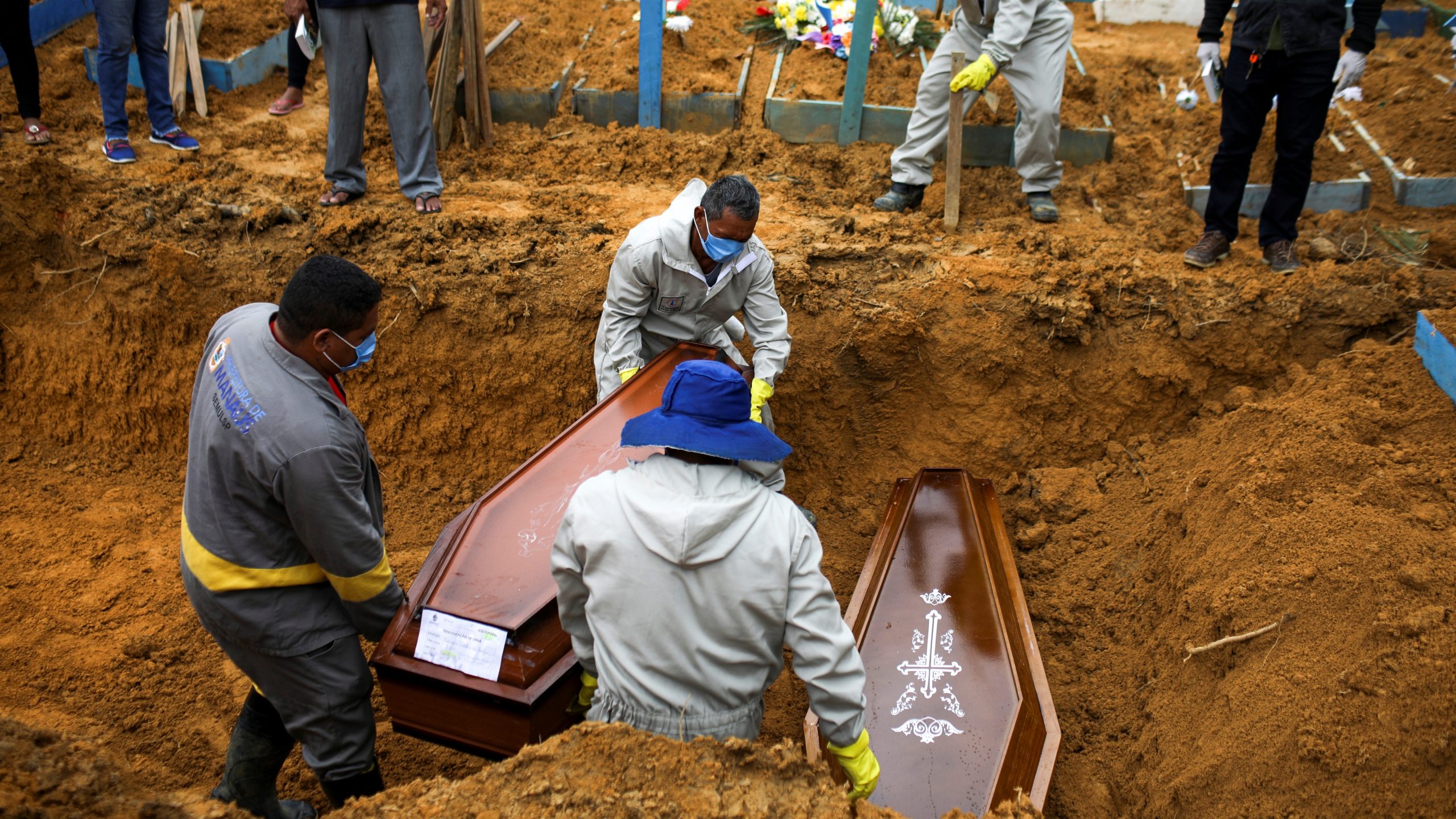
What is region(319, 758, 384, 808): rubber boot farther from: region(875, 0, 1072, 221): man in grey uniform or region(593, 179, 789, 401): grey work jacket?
region(875, 0, 1072, 221): man in grey uniform

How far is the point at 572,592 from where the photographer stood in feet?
7.18

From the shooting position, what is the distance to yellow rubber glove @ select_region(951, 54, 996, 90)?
4551 mm

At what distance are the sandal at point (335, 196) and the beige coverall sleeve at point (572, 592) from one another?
10.7 feet

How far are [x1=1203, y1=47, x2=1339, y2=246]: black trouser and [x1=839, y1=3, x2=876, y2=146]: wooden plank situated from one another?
1891mm

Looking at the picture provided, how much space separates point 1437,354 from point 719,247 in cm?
284

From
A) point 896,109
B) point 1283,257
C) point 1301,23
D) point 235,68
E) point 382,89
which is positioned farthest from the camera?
point 235,68

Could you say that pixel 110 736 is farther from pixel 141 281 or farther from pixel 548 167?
pixel 548 167

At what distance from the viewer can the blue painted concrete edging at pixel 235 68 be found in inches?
227

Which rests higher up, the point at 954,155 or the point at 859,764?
the point at 954,155

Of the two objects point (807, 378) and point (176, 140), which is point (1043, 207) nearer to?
point (807, 378)

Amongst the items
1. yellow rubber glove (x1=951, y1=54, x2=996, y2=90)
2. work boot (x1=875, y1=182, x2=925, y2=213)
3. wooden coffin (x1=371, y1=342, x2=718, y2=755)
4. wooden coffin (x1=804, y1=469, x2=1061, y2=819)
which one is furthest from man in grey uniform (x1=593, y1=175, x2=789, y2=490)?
yellow rubber glove (x1=951, y1=54, x2=996, y2=90)

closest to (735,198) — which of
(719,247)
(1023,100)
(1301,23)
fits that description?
(719,247)

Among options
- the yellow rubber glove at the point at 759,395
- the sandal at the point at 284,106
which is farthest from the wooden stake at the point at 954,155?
the sandal at the point at 284,106

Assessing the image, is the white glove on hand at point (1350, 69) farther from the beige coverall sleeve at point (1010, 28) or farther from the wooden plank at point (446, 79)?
the wooden plank at point (446, 79)
